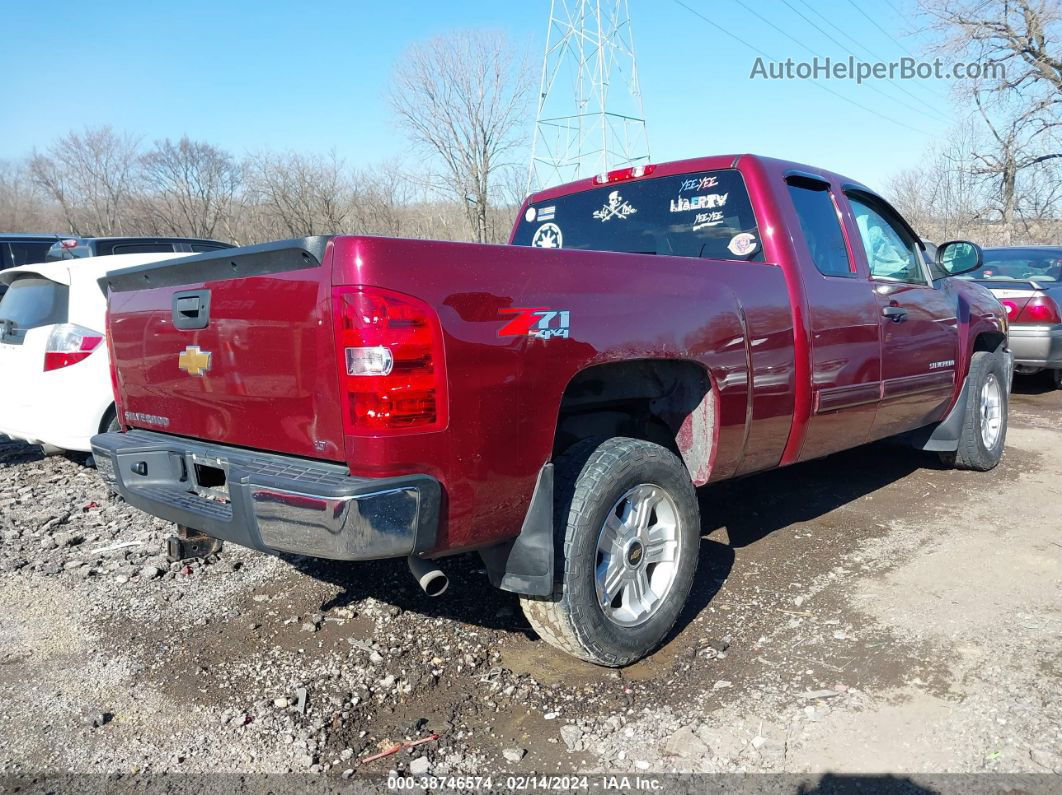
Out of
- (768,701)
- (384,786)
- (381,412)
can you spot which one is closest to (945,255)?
(768,701)

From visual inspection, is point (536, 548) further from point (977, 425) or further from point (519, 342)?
point (977, 425)

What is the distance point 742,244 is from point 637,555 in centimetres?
159

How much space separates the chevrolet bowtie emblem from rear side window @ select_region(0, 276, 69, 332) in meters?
2.87

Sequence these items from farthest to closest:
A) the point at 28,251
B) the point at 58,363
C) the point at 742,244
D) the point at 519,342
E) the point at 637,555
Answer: the point at 28,251, the point at 58,363, the point at 742,244, the point at 637,555, the point at 519,342

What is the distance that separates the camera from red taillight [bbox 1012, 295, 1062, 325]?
314 inches

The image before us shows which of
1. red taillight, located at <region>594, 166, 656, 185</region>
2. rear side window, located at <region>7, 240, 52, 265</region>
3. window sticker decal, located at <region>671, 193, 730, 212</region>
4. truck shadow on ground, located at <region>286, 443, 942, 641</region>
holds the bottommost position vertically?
truck shadow on ground, located at <region>286, 443, 942, 641</region>

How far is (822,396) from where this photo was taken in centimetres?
353

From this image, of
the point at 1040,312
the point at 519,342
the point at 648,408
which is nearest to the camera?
the point at 519,342

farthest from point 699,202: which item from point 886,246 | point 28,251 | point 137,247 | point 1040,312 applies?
point 28,251

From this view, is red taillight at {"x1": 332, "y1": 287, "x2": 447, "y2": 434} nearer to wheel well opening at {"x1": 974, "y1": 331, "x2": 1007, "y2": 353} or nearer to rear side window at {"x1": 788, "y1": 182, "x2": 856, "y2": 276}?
rear side window at {"x1": 788, "y1": 182, "x2": 856, "y2": 276}

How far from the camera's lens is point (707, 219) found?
3637 mm

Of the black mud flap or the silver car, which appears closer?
the black mud flap

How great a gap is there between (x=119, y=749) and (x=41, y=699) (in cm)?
55

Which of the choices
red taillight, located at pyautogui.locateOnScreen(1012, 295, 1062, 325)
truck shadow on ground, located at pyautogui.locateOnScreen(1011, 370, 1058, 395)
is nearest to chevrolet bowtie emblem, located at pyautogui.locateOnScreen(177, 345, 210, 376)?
red taillight, located at pyautogui.locateOnScreen(1012, 295, 1062, 325)
